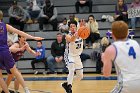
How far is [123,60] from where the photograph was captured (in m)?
4.18

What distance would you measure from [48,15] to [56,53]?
7.43ft

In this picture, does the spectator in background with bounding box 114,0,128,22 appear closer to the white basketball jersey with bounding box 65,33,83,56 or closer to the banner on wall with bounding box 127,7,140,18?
the banner on wall with bounding box 127,7,140,18

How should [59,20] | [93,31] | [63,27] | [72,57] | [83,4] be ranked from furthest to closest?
[59,20]
[83,4]
[63,27]
[93,31]
[72,57]

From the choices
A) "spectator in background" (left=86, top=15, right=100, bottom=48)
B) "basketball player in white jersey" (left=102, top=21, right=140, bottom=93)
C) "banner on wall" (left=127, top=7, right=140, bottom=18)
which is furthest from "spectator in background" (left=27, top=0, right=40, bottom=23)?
"basketball player in white jersey" (left=102, top=21, right=140, bottom=93)

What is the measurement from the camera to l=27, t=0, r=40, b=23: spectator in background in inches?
635

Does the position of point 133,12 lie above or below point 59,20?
above

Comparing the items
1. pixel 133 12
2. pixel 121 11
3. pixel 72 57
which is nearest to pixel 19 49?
pixel 72 57

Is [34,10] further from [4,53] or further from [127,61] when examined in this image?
[127,61]

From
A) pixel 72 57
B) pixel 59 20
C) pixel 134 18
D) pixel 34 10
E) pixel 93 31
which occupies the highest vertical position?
pixel 34 10

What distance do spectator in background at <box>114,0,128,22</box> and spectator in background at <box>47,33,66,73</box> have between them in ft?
8.67

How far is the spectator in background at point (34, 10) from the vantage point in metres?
16.1

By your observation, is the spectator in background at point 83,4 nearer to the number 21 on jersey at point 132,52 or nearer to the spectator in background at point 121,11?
the spectator in background at point 121,11

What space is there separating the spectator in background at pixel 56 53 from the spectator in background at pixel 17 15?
2.42 metres

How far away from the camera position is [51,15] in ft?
51.2
